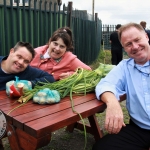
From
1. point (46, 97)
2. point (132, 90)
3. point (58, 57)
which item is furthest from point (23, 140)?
point (58, 57)

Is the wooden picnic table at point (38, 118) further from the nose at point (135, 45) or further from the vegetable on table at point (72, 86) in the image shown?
the nose at point (135, 45)

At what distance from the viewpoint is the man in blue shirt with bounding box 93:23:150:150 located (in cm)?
210

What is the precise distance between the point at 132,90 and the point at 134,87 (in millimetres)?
36

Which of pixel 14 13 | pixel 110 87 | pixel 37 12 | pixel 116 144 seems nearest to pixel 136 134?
pixel 116 144

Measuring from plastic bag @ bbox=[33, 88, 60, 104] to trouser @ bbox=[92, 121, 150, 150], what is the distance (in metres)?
0.54

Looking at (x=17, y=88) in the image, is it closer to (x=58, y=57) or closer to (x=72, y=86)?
(x=72, y=86)

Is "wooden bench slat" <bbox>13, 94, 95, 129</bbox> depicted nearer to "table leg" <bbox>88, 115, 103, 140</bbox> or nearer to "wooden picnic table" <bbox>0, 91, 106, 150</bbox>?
"wooden picnic table" <bbox>0, 91, 106, 150</bbox>

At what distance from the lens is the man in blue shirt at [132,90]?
2.10 meters

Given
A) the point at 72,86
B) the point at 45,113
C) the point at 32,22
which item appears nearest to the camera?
the point at 45,113

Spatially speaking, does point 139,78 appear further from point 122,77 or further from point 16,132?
point 16,132

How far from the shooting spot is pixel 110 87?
2.19 m

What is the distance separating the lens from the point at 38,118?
1686 millimetres

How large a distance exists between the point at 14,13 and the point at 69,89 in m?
3.37

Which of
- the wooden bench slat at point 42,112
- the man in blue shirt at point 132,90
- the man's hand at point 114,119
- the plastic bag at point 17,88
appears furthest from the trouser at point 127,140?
the plastic bag at point 17,88
